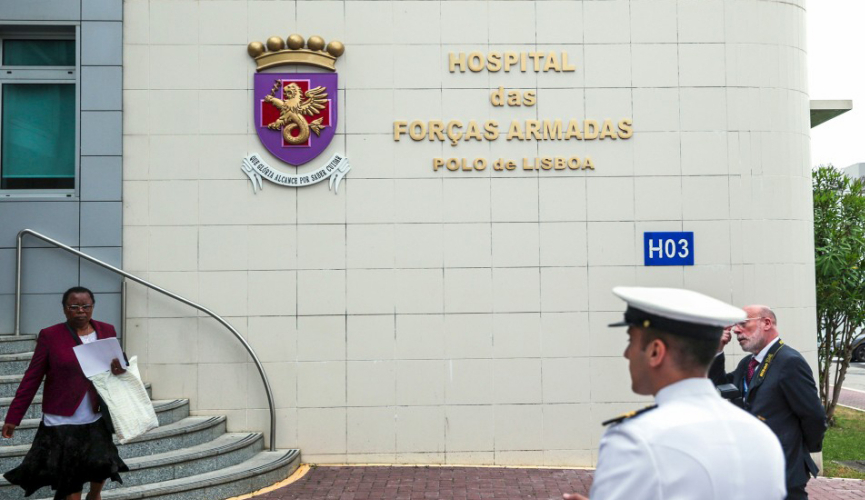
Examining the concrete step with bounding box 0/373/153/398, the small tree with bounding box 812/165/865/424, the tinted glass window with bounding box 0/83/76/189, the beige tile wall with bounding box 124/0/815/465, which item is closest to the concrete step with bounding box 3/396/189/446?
the beige tile wall with bounding box 124/0/815/465

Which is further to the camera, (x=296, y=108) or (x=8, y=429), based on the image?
(x=296, y=108)

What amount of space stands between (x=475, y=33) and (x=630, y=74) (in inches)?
62.6

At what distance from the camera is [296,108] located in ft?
28.7

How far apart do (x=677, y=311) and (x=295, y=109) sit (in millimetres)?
6929

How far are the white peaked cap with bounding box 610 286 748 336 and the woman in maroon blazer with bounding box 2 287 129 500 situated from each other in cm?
440

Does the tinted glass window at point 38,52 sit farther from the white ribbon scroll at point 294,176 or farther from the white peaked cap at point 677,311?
the white peaked cap at point 677,311

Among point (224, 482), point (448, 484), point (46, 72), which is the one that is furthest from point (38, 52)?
point (448, 484)

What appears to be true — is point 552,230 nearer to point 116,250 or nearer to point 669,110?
point 669,110

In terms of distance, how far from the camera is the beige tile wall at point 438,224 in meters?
8.64

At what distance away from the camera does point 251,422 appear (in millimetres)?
8609

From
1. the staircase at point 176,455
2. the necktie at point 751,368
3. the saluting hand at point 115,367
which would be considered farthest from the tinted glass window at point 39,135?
the necktie at point 751,368

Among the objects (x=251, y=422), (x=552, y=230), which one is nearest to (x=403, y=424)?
(x=251, y=422)

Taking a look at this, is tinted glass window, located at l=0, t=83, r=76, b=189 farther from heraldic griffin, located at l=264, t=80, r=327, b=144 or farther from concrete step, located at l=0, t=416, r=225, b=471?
concrete step, located at l=0, t=416, r=225, b=471

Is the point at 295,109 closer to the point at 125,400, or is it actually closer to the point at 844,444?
the point at 125,400
